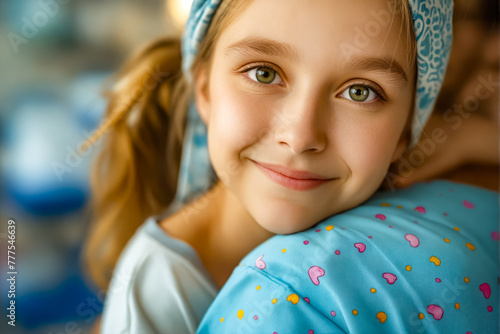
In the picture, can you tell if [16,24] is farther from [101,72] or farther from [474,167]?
[474,167]

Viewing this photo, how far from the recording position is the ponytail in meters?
0.83

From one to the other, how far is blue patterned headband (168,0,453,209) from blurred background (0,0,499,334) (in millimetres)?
90

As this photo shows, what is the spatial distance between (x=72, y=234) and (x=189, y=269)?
0.27 meters

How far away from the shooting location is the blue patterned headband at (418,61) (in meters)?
0.57

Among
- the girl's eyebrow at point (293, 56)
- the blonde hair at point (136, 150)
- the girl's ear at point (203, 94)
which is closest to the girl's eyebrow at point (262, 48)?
the girl's eyebrow at point (293, 56)

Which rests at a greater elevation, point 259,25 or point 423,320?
point 259,25

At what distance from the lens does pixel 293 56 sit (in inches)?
20.7

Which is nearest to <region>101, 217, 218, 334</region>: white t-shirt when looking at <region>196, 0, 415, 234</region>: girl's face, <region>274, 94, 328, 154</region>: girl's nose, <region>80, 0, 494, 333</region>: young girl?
<region>80, 0, 494, 333</region>: young girl

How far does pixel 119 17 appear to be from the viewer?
75 cm

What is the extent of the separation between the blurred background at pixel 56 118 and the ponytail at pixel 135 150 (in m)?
0.03

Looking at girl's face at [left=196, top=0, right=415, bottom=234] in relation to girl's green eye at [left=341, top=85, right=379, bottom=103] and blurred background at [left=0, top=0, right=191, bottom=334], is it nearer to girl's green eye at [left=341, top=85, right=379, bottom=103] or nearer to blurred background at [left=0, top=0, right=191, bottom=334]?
girl's green eye at [left=341, top=85, right=379, bottom=103]

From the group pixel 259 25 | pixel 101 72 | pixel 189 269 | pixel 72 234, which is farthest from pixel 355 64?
pixel 72 234

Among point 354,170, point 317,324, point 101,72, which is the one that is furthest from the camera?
point 101,72

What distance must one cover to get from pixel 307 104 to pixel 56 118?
0.40 meters
